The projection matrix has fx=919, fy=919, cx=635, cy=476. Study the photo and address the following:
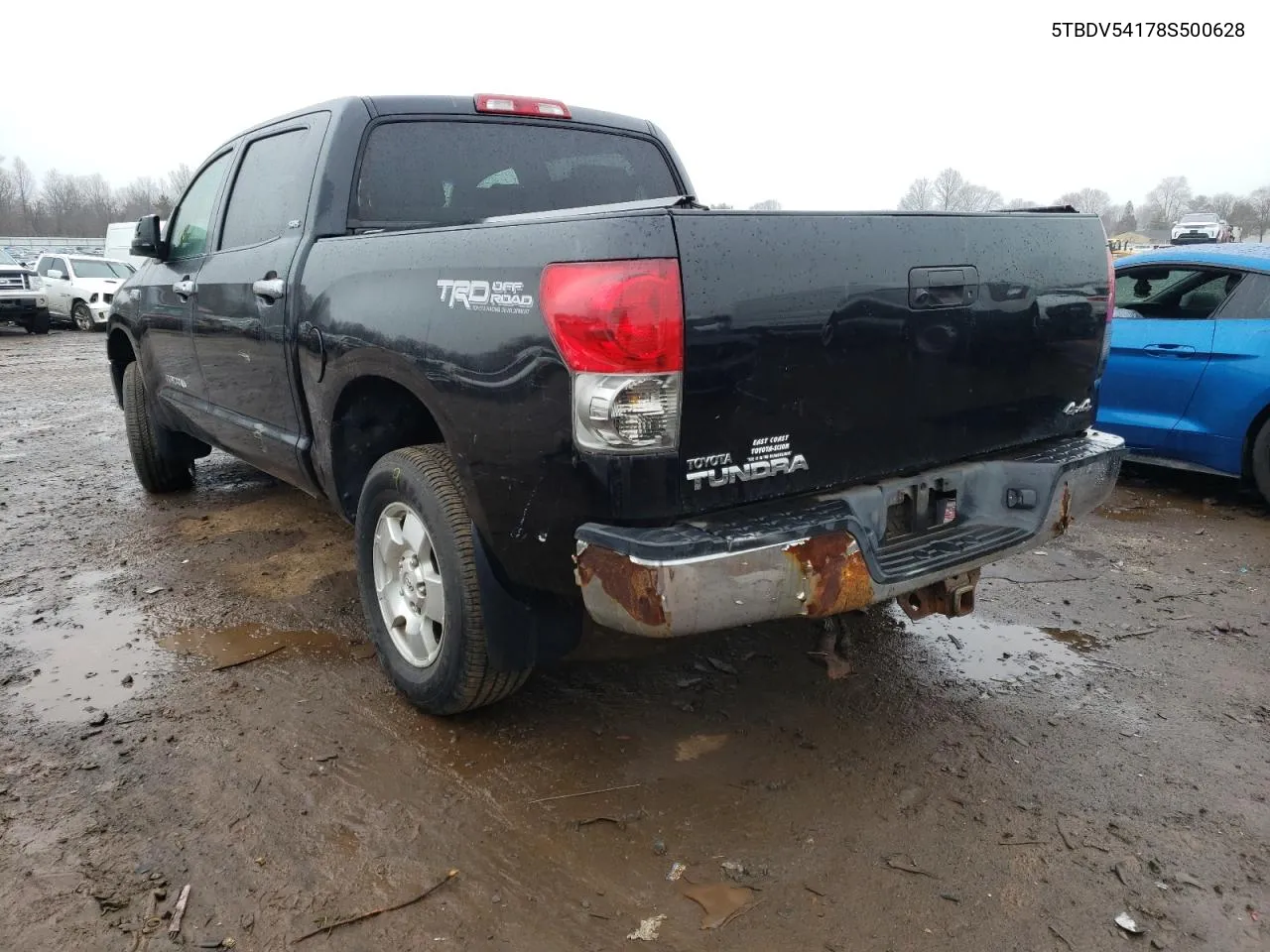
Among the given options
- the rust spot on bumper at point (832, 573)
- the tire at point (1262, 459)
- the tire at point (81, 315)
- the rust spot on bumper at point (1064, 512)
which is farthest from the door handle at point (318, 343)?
the tire at point (81, 315)

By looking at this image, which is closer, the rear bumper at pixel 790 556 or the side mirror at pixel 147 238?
the rear bumper at pixel 790 556

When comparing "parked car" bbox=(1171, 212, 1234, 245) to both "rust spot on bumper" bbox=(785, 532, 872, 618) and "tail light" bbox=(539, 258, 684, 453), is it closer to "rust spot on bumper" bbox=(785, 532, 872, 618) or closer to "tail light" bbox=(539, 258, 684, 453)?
"rust spot on bumper" bbox=(785, 532, 872, 618)

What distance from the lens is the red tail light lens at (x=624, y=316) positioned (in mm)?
2105

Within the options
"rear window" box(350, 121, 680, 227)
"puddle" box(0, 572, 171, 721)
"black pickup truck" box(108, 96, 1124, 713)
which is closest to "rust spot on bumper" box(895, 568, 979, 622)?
"black pickup truck" box(108, 96, 1124, 713)

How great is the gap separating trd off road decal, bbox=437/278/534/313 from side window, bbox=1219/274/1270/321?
495 centimetres

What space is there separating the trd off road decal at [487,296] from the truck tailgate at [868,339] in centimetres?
43

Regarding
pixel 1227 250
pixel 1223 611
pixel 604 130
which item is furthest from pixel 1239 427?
pixel 604 130

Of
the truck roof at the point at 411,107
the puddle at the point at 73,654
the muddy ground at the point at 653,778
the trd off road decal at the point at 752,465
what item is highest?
the truck roof at the point at 411,107

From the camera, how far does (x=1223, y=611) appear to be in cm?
402

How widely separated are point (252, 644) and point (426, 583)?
1257 mm

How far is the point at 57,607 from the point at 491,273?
118 inches

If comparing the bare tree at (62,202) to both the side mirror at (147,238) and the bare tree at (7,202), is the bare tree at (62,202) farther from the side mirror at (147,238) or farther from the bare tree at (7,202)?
the side mirror at (147,238)

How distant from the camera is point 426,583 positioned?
2.91m

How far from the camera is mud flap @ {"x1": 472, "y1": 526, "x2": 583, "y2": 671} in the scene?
8.63 feet
